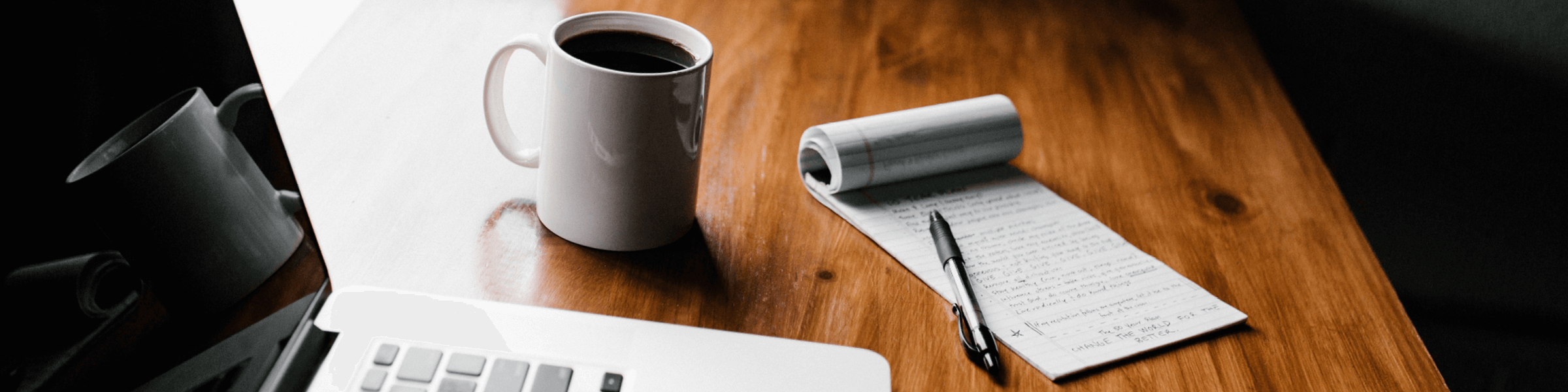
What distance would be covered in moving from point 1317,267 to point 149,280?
682 millimetres

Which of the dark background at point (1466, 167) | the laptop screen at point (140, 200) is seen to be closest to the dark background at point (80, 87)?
the laptop screen at point (140, 200)

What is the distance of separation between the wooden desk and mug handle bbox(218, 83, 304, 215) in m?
0.11

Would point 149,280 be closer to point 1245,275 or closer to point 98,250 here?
A: point 98,250

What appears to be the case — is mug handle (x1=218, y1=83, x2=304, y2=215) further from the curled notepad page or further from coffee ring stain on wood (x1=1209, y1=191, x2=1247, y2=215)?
coffee ring stain on wood (x1=1209, y1=191, x2=1247, y2=215)

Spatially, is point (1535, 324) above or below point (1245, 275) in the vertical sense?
below

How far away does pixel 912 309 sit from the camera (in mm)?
516

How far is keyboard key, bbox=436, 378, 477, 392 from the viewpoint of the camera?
354 mm

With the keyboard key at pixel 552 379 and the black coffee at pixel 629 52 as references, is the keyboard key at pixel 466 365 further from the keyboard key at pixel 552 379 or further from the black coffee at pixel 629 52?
the black coffee at pixel 629 52

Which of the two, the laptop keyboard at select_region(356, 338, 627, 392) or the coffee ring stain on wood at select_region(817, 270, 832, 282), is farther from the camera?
the coffee ring stain on wood at select_region(817, 270, 832, 282)

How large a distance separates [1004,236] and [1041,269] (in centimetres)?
4

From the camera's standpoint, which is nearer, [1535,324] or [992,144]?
[992,144]

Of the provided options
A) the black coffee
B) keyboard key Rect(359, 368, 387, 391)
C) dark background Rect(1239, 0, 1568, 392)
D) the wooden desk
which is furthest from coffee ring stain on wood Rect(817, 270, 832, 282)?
dark background Rect(1239, 0, 1568, 392)

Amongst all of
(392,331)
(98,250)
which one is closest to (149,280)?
(98,250)

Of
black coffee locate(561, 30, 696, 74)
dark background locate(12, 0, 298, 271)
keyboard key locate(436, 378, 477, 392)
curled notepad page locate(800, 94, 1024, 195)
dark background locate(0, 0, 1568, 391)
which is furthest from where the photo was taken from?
dark background locate(0, 0, 1568, 391)
